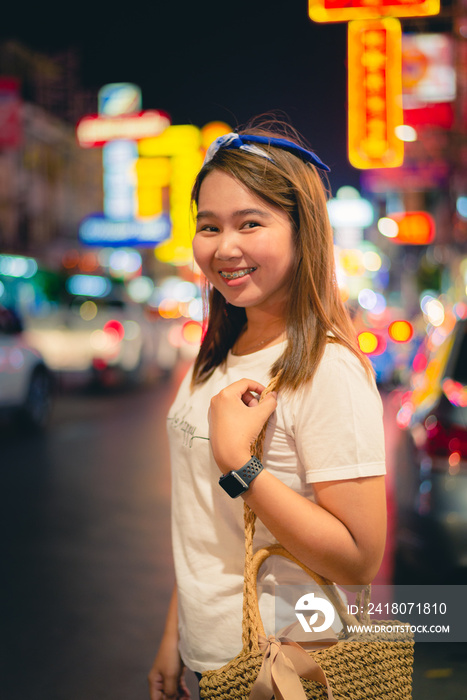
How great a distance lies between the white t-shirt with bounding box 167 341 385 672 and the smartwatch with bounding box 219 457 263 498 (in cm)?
12

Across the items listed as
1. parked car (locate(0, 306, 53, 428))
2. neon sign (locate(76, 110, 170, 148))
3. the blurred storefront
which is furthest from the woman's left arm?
neon sign (locate(76, 110, 170, 148))

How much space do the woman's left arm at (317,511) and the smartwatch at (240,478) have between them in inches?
0.5

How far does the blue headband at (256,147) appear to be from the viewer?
1731 millimetres

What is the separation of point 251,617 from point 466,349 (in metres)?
3.00

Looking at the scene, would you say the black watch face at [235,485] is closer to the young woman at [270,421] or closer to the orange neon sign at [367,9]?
the young woman at [270,421]

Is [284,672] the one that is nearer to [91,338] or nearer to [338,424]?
[338,424]

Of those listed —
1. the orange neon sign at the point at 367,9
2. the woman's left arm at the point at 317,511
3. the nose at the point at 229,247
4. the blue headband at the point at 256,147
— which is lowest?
the woman's left arm at the point at 317,511

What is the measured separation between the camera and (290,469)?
163 cm

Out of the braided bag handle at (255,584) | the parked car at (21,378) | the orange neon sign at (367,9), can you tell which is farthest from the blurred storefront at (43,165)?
the braided bag handle at (255,584)

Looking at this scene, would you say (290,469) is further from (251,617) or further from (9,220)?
(9,220)

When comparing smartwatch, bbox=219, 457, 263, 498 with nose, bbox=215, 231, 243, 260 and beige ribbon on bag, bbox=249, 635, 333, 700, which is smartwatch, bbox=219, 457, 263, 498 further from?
nose, bbox=215, 231, 243, 260

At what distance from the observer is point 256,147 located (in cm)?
173

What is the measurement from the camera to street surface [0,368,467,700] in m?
3.55

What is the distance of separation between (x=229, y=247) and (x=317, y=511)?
627 mm
